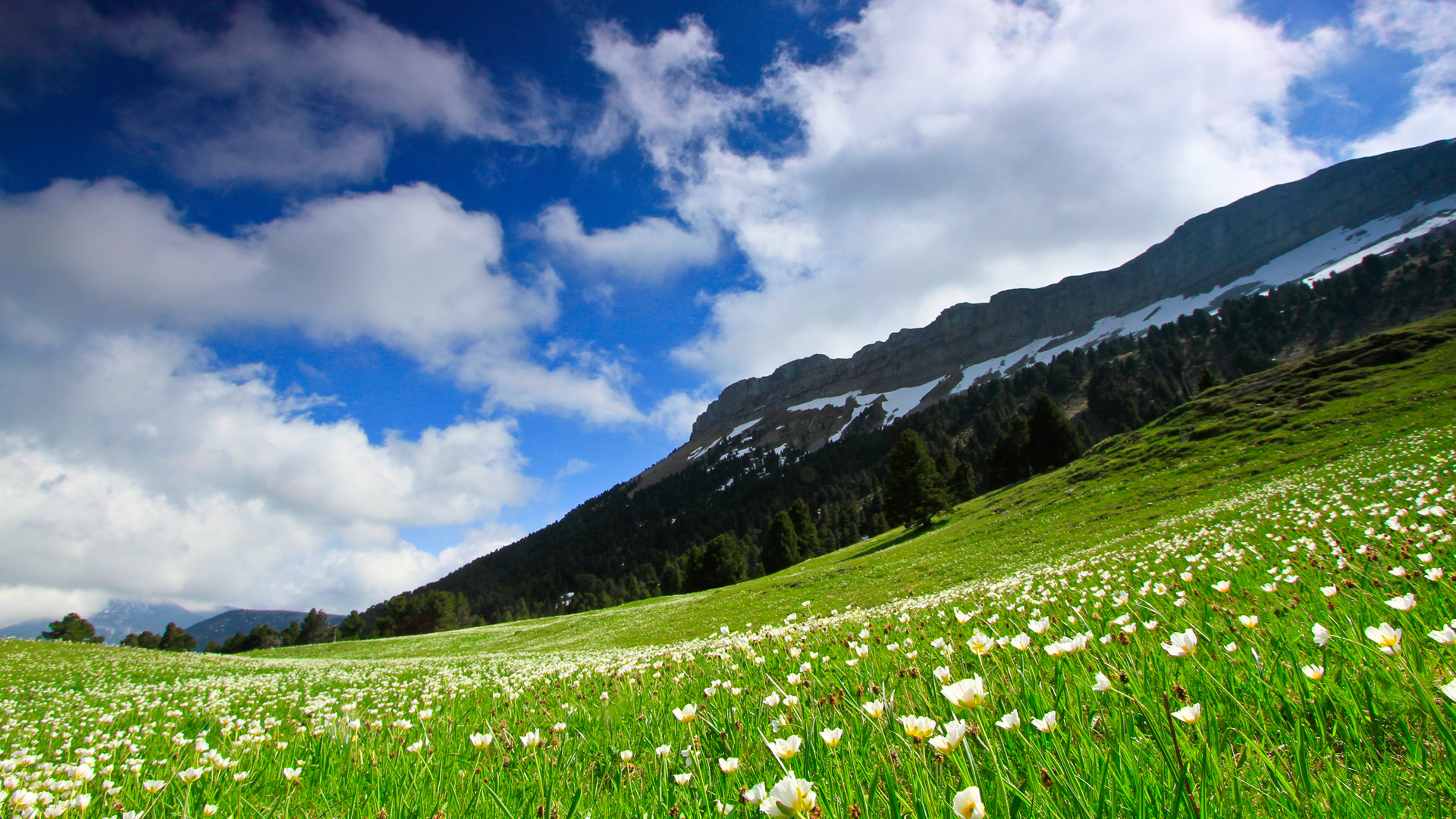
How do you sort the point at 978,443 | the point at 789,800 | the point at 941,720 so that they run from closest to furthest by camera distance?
the point at 789,800, the point at 941,720, the point at 978,443

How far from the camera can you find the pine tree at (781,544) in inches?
3184

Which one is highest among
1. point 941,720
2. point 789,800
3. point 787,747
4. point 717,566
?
point 789,800

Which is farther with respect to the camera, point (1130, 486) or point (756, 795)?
point (1130, 486)

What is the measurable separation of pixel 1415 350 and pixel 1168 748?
67.6 metres

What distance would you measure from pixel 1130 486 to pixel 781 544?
51.7 meters

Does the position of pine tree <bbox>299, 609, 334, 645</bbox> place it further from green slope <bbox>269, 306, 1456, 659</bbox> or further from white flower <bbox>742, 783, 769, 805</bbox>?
white flower <bbox>742, 783, 769, 805</bbox>

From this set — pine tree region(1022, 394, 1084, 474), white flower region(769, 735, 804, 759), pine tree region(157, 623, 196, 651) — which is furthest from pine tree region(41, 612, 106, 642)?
pine tree region(1022, 394, 1084, 474)

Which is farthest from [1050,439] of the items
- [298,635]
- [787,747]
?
[298,635]

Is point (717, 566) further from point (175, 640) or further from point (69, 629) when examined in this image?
point (175, 640)

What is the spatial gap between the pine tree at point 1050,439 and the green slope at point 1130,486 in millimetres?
20001

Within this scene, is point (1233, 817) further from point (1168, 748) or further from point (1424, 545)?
point (1424, 545)

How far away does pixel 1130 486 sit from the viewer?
34562mm

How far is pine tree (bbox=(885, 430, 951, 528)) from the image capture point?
5775cm

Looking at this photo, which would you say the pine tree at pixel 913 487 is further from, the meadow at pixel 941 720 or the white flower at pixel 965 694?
the white flower at pixel 965 694
